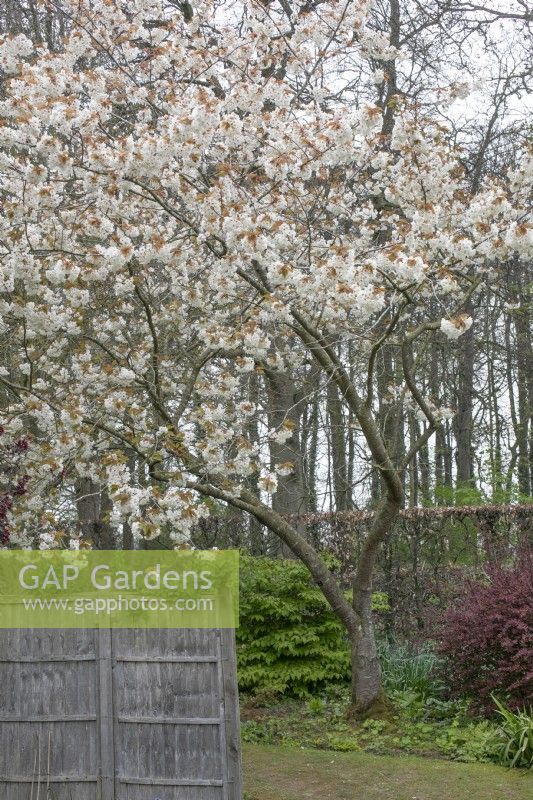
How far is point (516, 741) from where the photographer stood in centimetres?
607

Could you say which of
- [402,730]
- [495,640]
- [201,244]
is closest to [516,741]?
[495,640]

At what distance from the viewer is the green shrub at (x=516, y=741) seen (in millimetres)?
5961

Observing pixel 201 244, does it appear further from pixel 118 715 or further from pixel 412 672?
pixel 412 672

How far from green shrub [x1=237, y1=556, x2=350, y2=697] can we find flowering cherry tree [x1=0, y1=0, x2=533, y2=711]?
104cm

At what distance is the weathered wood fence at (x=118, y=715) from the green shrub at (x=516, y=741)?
2072mm

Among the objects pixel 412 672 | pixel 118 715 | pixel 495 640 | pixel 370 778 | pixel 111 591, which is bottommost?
pixel 370 778

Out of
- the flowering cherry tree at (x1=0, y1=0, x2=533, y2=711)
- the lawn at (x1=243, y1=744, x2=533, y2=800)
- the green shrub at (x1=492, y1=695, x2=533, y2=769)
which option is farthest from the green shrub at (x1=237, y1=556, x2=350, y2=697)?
the green shrub at (x1=492, y1=695, x2=533, y2=769)

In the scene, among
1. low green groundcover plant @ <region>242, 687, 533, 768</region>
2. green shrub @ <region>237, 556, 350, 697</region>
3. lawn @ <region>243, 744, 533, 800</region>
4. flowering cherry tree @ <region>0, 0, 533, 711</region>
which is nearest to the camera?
lawn @ <region>243, 744, 533, 800</region>

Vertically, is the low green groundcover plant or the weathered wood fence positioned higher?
the weathered wood fence

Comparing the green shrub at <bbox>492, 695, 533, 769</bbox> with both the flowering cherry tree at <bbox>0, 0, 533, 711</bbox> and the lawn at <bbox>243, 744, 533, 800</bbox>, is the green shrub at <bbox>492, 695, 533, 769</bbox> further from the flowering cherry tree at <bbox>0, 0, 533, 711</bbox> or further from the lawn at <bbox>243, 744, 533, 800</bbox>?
the flowering cherry tree at <bbox>0, 0, 533, 711</bbox>

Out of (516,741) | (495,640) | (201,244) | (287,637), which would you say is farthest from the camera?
(287,637)

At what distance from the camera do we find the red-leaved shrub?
6574 mm

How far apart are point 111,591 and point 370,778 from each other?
200cm

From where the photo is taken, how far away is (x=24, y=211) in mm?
5832
